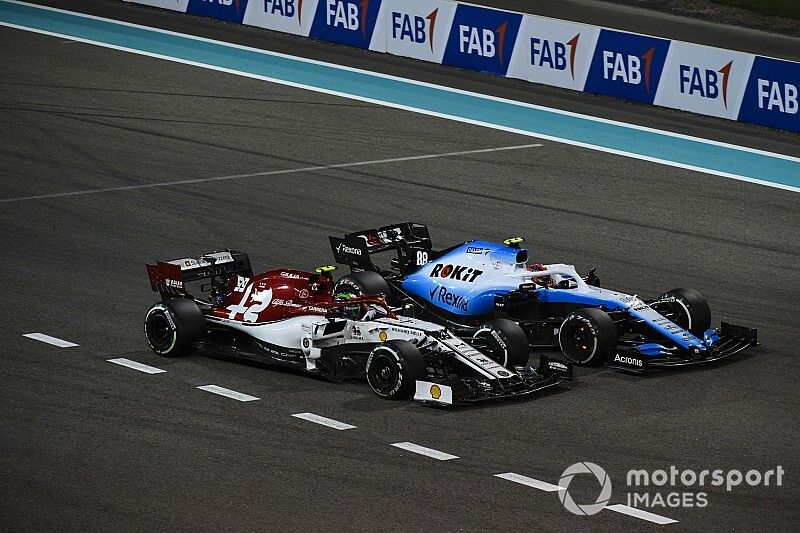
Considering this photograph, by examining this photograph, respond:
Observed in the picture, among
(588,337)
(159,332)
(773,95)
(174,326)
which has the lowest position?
(159,332)

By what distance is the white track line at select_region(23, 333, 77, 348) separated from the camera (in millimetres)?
17188

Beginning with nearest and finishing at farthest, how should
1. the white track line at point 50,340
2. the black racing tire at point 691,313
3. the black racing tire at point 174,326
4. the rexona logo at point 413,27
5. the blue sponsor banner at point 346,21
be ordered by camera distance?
the black racing tire at point 174,326 → the white track line at point 50,340 → the black racing tire at point 691,313 → the rexona logo at point 413,27 → the blue sponsor banner at point 346,21

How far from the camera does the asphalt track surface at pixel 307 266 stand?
A: 43.0 feet

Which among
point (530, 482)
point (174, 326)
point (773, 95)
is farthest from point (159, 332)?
point (773, 95)

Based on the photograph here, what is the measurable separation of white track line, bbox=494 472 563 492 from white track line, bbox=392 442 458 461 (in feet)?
1.97

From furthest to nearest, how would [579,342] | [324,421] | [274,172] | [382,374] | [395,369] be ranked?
[274,172] → [579,342] → [382,374] → [395,369] → [324,421]

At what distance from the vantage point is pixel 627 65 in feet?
99.2

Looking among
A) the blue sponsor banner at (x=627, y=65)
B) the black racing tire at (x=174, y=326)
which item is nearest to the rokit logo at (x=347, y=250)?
the black racing tire at (x=174, y=326)

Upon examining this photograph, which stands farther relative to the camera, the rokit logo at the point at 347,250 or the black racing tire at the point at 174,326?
the rokit logo at the point at 347,250

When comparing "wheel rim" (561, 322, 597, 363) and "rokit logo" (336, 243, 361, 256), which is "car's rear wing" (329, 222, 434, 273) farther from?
"wheel rim" (561, 322, 597, 363)

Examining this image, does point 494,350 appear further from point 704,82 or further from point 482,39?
point 482,39

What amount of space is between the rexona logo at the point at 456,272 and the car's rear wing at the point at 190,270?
2204 millimetres

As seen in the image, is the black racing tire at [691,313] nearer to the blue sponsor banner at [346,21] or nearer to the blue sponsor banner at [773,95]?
the blue sponsor banner at [773,95]

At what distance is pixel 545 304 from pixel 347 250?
2642 mm
